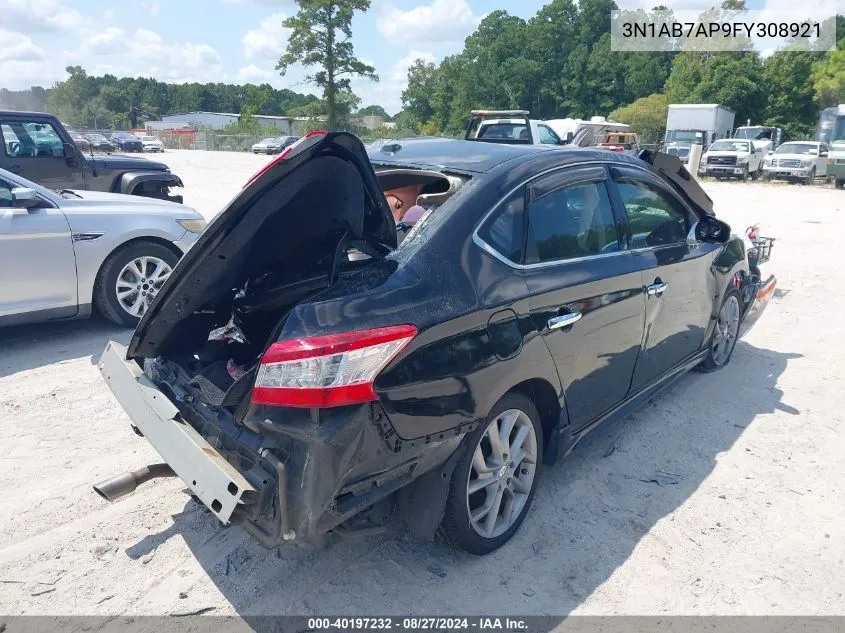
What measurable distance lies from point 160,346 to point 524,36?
77628mm

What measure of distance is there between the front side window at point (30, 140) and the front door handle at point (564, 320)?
892 cm

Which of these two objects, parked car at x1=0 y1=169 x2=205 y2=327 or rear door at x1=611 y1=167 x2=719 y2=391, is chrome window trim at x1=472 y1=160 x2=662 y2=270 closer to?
rear door at x1=611 y1=167 x2=719 y2=391

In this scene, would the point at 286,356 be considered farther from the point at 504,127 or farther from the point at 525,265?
the point at 504,127

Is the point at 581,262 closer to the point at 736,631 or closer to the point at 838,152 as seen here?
the point at 736,631

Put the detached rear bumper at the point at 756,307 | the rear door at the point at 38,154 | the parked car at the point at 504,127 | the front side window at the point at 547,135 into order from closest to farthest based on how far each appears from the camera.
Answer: the detached rear bumper at the point at 756,307 < the rear door at the point at 38,154 < the parked car at the point at 504,127 < the front side window at the point at 547,135

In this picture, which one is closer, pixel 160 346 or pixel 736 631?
pixel 736 631

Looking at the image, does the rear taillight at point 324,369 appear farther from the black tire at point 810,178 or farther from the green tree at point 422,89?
the green tree at point 422,89

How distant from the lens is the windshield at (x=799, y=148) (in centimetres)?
2661

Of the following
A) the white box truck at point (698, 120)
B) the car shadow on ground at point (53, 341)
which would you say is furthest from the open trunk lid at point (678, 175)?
the white box truck at point (698, 120)

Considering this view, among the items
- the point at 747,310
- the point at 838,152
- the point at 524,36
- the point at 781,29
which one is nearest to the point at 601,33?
the point at 524,36

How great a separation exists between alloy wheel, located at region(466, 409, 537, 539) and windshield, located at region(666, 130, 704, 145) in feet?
108

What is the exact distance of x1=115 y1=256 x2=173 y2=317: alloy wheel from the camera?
571 centimetres

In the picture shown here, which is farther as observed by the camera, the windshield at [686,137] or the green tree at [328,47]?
the green tree at [328,47]

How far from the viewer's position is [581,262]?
10.6 feet
